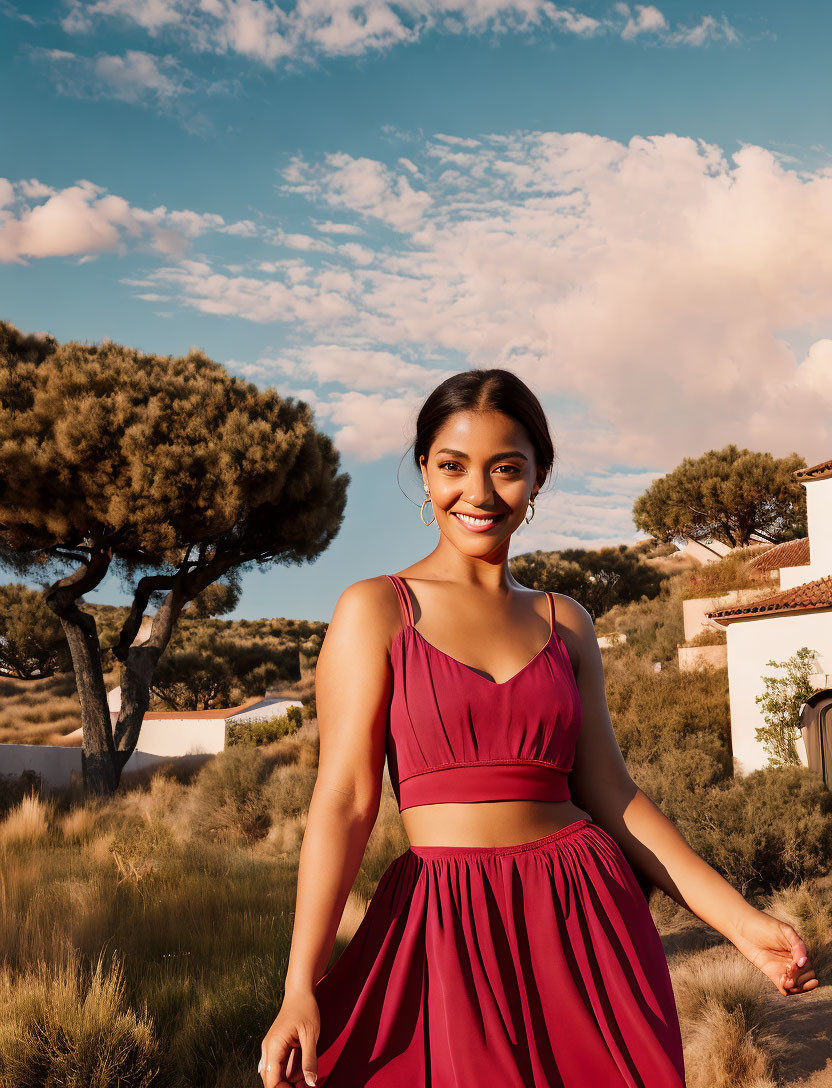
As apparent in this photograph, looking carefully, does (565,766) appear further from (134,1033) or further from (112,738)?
(112,738)

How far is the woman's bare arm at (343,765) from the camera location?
4.80 feet

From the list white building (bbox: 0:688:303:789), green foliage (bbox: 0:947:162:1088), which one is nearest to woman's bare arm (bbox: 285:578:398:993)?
green foliage (bbox: 0:947:162:1088)

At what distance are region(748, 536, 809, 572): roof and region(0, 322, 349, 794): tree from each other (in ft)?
35.0

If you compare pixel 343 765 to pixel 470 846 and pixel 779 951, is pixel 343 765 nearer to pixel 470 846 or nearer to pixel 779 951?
pixel 470 846

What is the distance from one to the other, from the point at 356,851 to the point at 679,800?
9722mm

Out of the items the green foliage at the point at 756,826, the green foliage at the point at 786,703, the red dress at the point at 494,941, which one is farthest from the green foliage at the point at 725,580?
the red dress at the point at 494,941

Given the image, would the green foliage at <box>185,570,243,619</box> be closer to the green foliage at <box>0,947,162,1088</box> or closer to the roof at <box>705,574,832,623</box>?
the roof at <box>705,574,832,623</box>

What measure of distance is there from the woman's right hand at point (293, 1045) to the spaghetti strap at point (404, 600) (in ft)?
2.16

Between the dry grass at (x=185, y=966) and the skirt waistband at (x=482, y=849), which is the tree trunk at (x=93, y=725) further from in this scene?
the skirt waistband at (x=482, y=849)

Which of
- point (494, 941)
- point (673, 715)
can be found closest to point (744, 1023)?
point (494, 941)

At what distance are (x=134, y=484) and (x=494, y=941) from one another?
512 inches

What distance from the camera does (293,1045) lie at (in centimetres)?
138

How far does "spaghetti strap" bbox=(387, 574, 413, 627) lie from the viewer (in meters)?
1.68

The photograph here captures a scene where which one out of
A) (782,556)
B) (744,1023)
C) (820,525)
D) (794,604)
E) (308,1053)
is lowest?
(744,1023)
